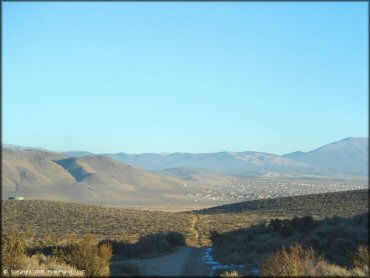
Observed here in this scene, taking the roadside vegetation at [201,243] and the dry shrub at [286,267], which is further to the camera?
the roadside vegetation at [201,243]

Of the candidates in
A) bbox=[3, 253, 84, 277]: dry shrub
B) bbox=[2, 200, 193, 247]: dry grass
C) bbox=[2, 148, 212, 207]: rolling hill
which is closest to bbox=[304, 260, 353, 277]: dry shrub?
bbox=[3, 253, 84, 277]: dry shrub

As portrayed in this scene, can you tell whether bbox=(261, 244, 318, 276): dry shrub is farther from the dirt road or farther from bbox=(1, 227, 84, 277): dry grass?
bbox=(1, 227, 84, 277): dry grass

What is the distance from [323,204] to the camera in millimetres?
60438

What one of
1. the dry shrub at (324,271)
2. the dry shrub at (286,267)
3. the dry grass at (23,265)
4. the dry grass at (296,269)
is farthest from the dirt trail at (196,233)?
the dry shrub at (286,267)

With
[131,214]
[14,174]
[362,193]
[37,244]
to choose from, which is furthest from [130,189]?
[37,244]

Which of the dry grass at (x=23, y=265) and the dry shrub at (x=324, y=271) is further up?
the dry shrub at (x=324, y=271)

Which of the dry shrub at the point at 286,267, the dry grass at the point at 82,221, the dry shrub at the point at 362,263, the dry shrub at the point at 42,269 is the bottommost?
the dry grass at the point at 82,221

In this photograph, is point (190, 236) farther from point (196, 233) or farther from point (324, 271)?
point (324, 271)

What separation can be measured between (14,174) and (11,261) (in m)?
167

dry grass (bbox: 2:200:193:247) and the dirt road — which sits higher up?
the dirt road

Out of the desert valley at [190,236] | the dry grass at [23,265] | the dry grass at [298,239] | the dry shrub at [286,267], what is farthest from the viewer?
the dry grass at [298,239]

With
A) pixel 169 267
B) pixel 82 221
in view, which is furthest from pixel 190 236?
pixel 169 267

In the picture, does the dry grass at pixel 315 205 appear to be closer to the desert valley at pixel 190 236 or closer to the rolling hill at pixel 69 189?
the desert valley at pixel 190 236

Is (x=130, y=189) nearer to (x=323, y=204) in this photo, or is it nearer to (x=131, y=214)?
(x=131, y=214)
